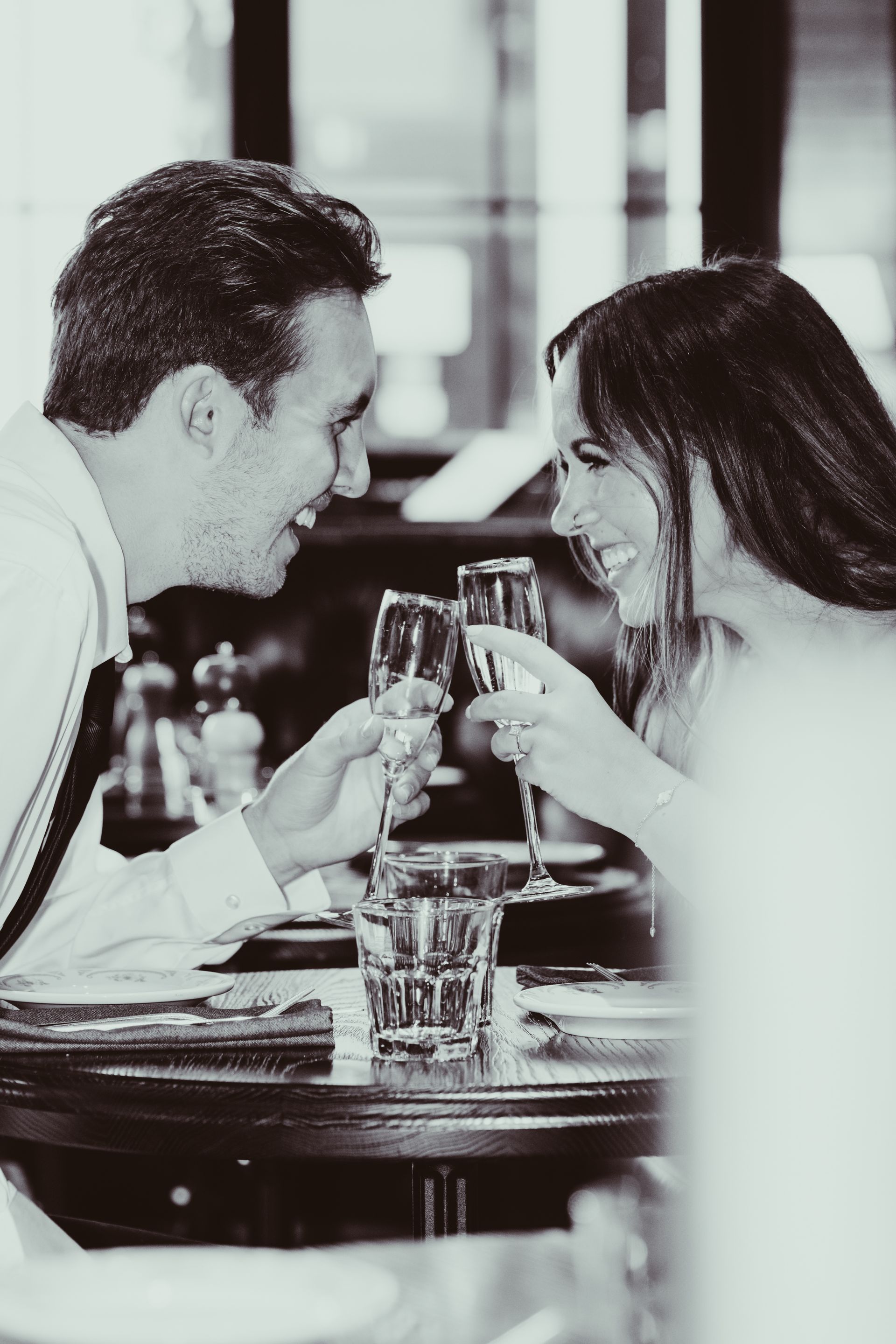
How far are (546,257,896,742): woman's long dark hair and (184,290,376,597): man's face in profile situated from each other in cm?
27

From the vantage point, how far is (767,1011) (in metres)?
0.51

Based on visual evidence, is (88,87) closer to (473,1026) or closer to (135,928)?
(135,928)

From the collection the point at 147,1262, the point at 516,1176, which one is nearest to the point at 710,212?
the point at 516,1176

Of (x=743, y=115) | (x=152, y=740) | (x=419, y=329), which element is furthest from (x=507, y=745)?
(x=743, y=115)

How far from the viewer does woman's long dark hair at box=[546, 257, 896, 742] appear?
1.64 meters

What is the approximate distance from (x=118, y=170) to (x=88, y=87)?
284mm

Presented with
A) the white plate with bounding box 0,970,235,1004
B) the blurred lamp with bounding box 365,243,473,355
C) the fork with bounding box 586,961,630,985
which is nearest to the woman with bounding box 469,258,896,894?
the fork with bounding box 586,961,630,985

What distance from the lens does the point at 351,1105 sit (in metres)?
0.92

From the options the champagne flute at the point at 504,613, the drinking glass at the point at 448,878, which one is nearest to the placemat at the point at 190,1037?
the drinking glass at the point at 448,878

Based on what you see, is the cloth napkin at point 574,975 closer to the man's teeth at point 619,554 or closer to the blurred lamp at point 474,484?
the man's teeth at point 619,554

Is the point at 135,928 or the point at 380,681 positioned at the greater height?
the point at 380,681

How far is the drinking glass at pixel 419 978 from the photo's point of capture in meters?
1.06

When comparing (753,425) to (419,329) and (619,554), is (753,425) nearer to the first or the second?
(619,554)

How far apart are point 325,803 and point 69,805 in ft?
0.88
